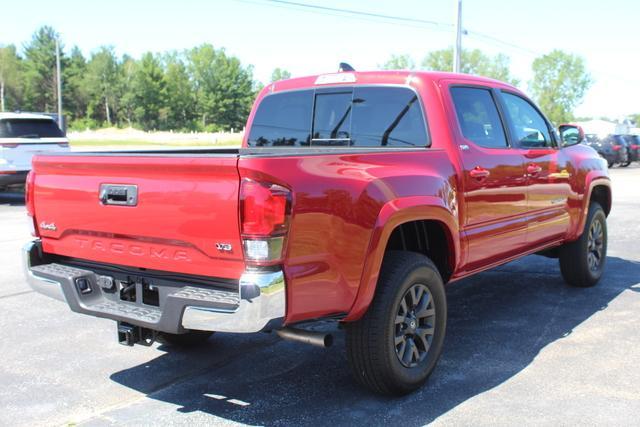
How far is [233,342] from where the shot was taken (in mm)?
5059

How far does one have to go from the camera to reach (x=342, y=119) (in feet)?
16.0

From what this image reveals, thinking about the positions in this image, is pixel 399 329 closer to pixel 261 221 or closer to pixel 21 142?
pixel 261 221

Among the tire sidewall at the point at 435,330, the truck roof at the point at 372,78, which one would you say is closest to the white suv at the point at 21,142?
the truck roof at the point at 372,78

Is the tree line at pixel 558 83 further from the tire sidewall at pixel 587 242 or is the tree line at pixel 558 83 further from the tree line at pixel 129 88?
the tire sidewall at pixel 587 242

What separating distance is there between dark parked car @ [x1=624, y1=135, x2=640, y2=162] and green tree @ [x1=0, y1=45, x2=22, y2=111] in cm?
9241

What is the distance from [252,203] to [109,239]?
101cm

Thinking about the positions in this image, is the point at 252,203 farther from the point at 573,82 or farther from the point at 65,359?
the point at 573,82

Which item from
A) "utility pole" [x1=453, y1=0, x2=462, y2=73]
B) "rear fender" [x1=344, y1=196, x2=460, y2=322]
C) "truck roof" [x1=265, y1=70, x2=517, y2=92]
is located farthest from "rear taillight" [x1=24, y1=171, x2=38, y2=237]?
"utility pole" [x1=453, y1=0, x2=462, y2=73]

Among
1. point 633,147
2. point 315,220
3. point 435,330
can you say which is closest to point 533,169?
point 435,330

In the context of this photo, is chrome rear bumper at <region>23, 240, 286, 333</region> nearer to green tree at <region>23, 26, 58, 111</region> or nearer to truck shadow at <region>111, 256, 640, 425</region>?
truck shadow at <region>111, 256, 640, 425</region>

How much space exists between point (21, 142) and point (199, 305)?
12180mm

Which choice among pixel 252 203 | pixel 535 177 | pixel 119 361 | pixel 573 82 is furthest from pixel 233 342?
pixel 573 82

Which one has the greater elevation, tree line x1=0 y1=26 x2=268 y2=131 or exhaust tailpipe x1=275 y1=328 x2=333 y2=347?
tree line x1=0 y1=26 x2=268 y2=131

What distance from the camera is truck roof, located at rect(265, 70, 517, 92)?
460 cm
